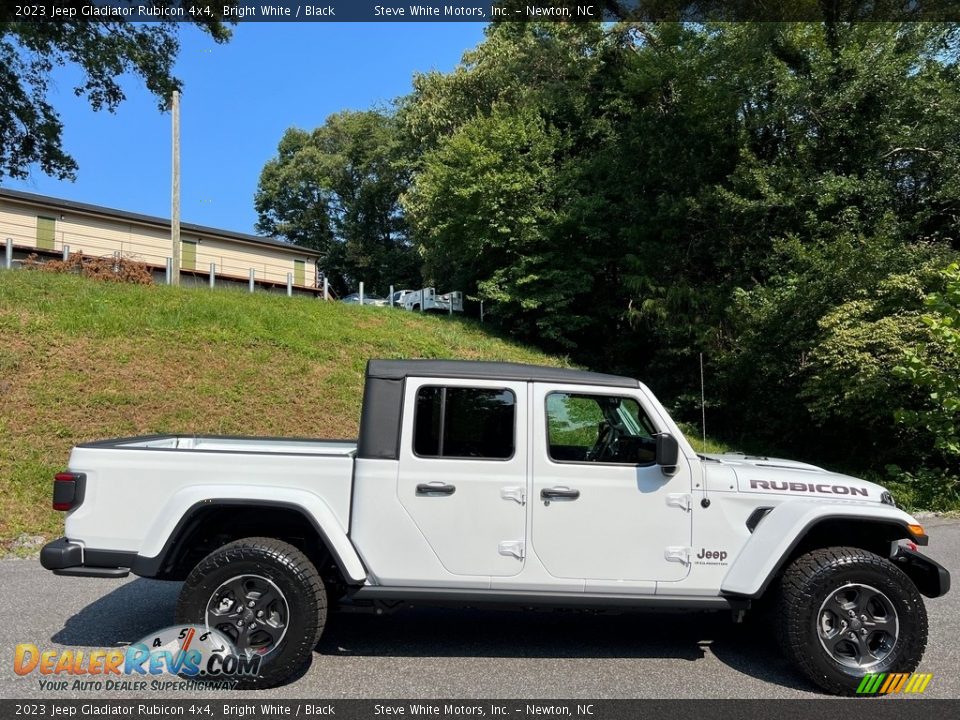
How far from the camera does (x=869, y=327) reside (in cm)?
1176

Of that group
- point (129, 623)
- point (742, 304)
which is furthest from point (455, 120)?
point (129, 623)

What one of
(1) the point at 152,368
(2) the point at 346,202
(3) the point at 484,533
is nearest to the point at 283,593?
(3) the point at 484,533

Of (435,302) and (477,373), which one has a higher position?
→ (435,302)

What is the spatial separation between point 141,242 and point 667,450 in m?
31.2

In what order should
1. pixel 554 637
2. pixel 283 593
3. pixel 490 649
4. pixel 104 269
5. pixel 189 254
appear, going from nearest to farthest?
pixel 283 593, pixel 490 649, pixel 554 637, pixel 104 269, pixel 189 254

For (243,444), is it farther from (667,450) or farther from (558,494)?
(667,450)

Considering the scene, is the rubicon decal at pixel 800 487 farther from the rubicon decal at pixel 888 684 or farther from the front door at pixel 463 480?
the front door at pixel 463 480

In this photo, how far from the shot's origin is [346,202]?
167 ft

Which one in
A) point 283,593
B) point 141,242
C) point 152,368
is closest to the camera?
point 283,593

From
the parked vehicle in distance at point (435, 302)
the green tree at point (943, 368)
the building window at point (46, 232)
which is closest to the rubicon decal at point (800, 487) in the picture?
the green tree at point (943, 368)

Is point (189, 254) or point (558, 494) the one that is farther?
point (189, 254)

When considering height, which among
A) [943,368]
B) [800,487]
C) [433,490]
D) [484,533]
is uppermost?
[943,368]

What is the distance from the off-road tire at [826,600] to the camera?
12.4 ft

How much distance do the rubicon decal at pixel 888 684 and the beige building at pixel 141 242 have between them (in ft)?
89.2
